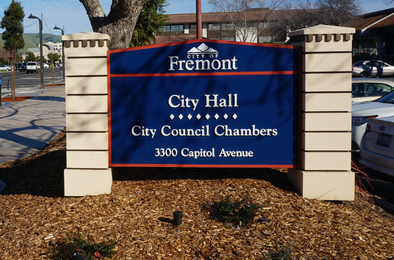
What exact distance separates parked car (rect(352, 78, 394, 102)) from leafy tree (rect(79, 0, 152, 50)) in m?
6.41

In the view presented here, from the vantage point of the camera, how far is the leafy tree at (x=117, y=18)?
289 inches

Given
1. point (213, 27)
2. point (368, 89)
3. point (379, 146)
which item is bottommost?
point (379, 146)

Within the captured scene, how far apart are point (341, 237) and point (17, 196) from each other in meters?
4.65

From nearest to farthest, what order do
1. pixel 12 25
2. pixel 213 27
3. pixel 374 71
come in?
1. pixel 374 71
2. pixel 213 27
3. pixel 12 25

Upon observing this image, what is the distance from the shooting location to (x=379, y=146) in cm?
643

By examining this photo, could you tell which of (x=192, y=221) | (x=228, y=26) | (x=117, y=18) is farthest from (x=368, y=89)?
(x=228, y=26)

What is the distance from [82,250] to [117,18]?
5.02 meters

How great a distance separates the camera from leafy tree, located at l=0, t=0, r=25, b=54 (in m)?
86.6

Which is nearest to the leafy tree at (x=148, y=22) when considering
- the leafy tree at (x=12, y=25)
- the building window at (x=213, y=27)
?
the building window at (x=213, y=27)

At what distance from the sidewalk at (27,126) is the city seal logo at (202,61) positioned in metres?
5.54

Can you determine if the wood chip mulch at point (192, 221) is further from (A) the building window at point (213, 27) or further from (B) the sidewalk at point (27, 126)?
(A) the building window at point (213, 27)

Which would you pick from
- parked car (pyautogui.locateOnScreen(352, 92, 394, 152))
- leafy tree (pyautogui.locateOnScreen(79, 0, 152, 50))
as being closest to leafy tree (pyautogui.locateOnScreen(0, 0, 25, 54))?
leafy tree (pyautogui.locateOnScreen(79, 0, 152, 50))

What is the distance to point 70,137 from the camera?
5500mm

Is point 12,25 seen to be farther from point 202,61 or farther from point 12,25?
point 202,61
